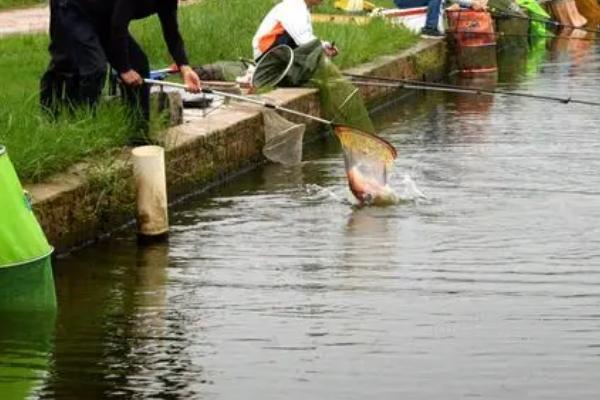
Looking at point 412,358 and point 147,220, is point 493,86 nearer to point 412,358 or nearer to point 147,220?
point 147,220

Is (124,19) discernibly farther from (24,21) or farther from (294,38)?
(24,21)

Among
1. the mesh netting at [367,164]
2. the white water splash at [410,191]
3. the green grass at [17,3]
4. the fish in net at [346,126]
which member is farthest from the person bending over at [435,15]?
the mesh netting at [367,164]

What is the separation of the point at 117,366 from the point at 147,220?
9.01ft

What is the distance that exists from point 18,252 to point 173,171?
346 cm

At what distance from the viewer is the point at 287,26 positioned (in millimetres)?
15312

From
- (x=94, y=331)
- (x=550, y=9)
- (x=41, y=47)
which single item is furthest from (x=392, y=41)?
(x=94, y=331)

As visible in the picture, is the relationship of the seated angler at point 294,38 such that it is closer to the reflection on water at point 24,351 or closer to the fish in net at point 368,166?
the fish in net at point 368,166

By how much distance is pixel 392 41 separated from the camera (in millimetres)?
19891

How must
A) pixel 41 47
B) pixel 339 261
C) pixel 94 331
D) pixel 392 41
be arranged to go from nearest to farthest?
1. pixel 94 331
2. pixel 339 261
3. pixel 41 47
4. pixel 392 41

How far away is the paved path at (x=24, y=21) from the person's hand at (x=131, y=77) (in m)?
7.46

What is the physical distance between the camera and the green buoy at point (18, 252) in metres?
8.80

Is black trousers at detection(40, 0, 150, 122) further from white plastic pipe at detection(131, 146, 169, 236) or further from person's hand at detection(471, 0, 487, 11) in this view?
person's hand at detection(471, 0, 487, 11)

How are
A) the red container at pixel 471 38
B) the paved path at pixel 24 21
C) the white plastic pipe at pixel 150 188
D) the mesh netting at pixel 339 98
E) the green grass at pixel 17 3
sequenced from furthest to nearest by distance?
the green grass at pixel 17 3 → the red container at pixel 471 38 → the paved path at pixel 24 21 → the mesh netting at pixel 339 98 → the white plastic pipe at pixel 150 188

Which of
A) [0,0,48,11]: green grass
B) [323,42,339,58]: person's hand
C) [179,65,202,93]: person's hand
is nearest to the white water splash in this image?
[179,65,202,93]: person's hand
